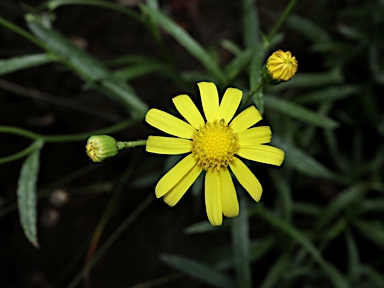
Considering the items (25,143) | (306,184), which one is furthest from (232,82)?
(25,143)

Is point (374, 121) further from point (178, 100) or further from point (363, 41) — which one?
point (178, 100)

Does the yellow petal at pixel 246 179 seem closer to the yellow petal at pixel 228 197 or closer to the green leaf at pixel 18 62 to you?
the yellow petal at pixel 228 197

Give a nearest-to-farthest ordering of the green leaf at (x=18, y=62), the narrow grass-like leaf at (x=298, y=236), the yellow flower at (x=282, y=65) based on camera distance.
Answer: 1. the yellow flower at (x=282, y=65)
2. the green leaf at (x=18, y=62)
3. the narrow grass-like leaf at (x=298, y=236)

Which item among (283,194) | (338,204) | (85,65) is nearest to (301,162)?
(283,194)

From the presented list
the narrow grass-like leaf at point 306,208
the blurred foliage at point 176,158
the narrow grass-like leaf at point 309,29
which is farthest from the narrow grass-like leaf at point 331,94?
the narrow grass-like leaf at point 306,208

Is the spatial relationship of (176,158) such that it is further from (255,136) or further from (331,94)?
(331,94)
